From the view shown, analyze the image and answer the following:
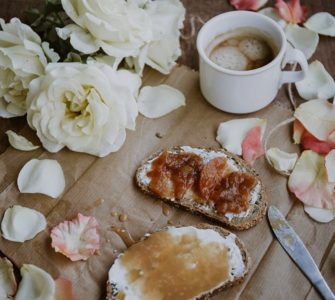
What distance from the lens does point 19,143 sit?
1539 millimetres

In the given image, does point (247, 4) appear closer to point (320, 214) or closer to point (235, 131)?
point (235, 131)

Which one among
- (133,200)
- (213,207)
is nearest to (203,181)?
(213,207)

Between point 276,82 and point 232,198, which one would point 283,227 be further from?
point 276,82

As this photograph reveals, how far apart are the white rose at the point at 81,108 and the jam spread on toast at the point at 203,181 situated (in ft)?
0.47

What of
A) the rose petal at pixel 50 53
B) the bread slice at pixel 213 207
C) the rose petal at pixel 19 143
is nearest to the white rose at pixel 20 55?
the rose petal at pixel 50 53

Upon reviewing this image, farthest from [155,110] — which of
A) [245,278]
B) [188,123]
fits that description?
[245,278]

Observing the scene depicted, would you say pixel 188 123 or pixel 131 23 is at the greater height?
pixel 131 23

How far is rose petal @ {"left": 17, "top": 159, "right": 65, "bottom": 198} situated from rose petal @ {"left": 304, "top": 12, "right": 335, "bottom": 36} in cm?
87

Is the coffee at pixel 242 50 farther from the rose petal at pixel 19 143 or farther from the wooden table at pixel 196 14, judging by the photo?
the rose petal at pixel 19 143

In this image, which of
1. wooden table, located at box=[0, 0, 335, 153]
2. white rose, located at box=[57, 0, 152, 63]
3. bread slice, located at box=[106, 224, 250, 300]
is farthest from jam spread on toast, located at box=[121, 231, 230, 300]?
wooden table, located at box=[0, 0, 335, 153]

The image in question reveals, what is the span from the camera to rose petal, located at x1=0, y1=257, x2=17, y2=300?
4.43ft

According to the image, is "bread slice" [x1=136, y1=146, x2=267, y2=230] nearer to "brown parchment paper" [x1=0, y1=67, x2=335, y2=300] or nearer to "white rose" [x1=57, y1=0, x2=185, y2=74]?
"brown parchment paper" [x1=0, y1=67, x2=335, y2=300]

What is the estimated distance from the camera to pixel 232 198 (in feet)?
4.64

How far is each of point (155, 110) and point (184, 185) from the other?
0.27 metres
